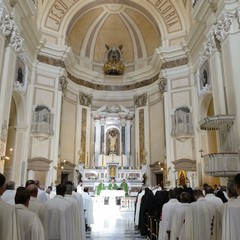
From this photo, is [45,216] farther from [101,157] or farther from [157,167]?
[101,157]

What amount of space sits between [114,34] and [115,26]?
0.53 m

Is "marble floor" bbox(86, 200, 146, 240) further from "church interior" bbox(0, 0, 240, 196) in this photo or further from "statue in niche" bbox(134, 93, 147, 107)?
"statue in niche" bbox(134, 93, 147, 107)

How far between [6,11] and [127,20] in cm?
976

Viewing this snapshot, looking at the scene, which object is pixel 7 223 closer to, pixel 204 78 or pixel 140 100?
pixel 204 78

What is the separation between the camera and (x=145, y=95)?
1759cm

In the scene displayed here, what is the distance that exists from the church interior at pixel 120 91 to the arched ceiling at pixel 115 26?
63mm

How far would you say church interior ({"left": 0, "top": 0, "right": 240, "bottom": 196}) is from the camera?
10.2 meters

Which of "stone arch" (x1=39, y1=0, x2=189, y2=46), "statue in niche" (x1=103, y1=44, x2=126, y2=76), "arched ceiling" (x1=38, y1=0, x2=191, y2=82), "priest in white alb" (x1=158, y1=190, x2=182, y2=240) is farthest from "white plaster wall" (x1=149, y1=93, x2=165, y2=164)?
"priest in white alb" (x1=158, y1=190, x2=182, y2=240)

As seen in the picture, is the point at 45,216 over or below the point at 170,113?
below

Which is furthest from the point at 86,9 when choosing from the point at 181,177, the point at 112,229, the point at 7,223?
the point at 7,223

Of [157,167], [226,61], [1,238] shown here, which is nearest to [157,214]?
[1,238]

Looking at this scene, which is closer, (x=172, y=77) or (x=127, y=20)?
(x=172, y=77)

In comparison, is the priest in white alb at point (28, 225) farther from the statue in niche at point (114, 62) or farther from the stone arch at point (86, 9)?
the statue in niche at point (114, 62)

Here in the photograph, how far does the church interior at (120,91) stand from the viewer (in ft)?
33.4
